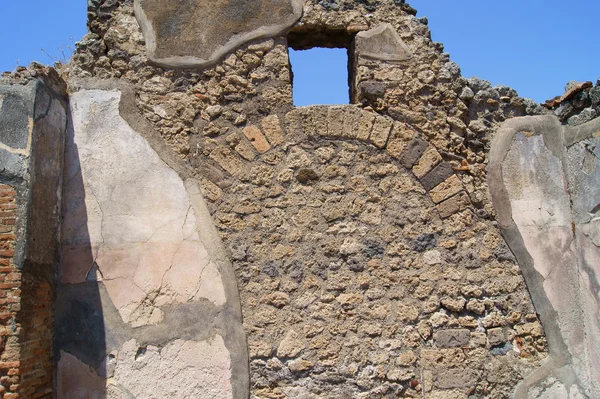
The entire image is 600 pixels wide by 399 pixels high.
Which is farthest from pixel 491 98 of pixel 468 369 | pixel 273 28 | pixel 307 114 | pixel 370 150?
pixel 468 369

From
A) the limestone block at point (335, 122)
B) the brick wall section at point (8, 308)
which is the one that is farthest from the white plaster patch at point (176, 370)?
the limestone block at point (335, 122)

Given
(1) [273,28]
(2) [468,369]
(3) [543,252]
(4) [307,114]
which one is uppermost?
(1) [273,28]

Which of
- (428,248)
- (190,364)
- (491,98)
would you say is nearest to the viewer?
(190,364)

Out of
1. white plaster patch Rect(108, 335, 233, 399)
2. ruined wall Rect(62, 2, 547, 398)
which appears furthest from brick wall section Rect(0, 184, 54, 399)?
ruined wall Rect(62, 2, 547, 398)

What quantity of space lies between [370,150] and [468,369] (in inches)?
64.3

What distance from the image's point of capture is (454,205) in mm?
4219

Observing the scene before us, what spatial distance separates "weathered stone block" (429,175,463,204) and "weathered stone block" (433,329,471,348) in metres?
0.90

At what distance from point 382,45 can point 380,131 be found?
682 mm

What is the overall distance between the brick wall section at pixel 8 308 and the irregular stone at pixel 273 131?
5.61 ft

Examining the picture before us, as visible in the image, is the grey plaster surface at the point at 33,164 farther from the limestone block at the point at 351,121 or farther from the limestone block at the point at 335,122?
the limestone block at the point at 351,121

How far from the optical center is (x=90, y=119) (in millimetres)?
4188

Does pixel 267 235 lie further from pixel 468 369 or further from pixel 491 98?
pixel 491 98

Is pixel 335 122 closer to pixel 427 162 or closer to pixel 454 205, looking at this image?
pixel 427 162

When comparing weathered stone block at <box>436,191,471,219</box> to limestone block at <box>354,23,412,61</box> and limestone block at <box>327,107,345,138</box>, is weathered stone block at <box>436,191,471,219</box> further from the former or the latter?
limestone block at <box>354,23,412,61</box>
